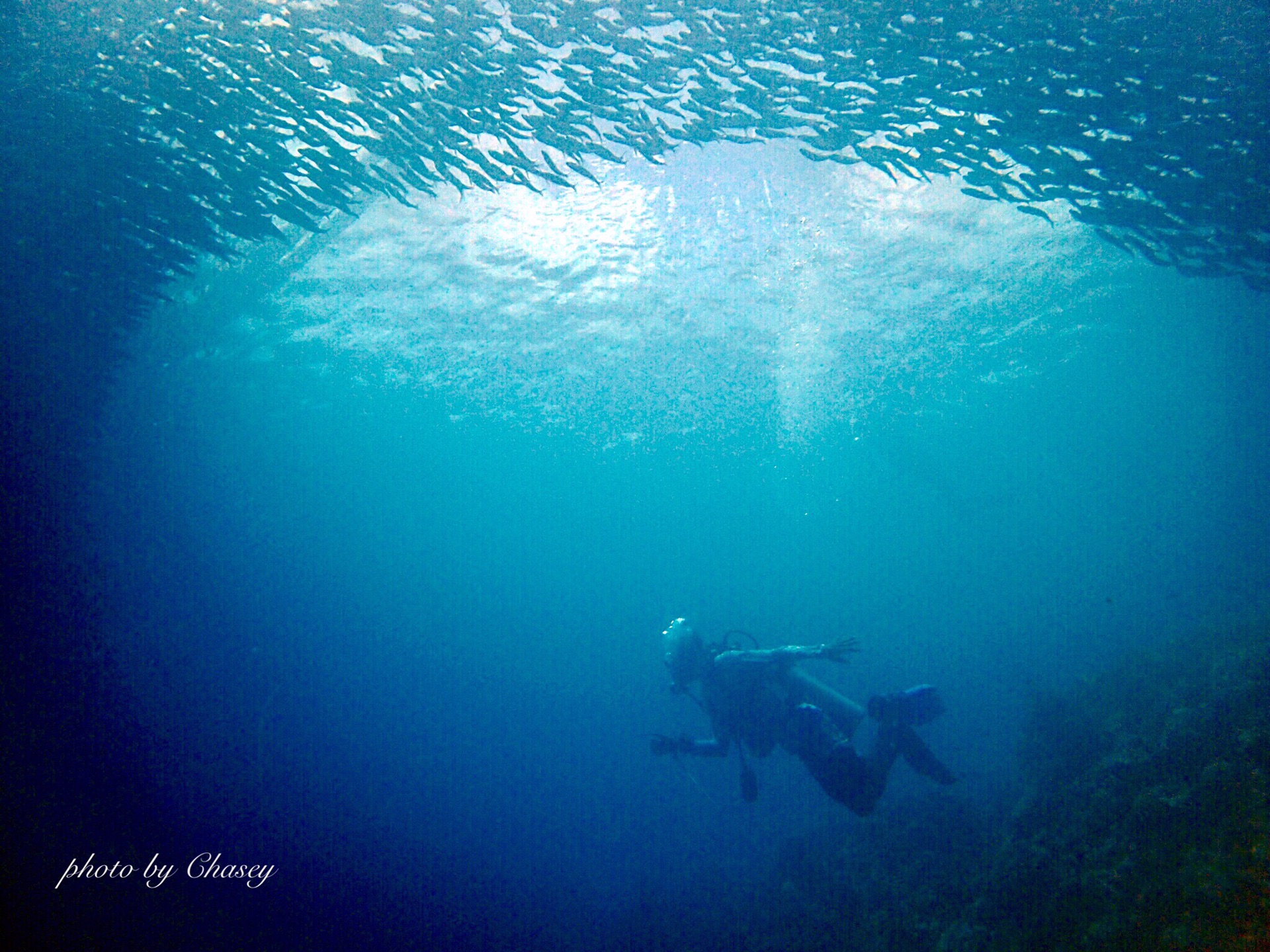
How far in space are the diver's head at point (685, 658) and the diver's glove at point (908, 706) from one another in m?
2.72

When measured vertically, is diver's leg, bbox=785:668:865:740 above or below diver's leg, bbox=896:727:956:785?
below

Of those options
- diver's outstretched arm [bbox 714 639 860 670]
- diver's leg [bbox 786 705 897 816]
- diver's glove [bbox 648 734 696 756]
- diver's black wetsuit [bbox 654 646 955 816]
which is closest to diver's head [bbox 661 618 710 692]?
diver's black wetsuit [bbox 654 646 955 816]

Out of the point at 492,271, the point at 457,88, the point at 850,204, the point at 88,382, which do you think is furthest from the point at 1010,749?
the point at 88,382

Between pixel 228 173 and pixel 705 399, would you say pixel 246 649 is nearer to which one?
pixel 705 399

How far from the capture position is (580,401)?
2528 centimetres

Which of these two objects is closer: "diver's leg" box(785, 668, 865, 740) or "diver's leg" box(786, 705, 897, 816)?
"diver's leg" box(786, 705, 897, 816)

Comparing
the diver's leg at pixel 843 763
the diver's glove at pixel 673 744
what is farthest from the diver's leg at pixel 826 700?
the diver's glove at pixel 673 744

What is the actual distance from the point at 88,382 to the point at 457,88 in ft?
30.5

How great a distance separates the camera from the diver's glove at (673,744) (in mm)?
7688

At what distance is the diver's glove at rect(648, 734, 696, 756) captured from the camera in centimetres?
769

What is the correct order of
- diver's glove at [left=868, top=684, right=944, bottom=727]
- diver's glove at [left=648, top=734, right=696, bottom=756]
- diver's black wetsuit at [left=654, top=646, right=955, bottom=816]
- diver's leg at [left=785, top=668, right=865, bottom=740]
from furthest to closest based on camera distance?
diver's glove at [left=648, top=734, right=696, bottom=756] < diver's leg at [left=785, top=668, right=865, bottom=740] < diver's black wetsuit at [left=654, top=646, right=955, bottom=816] < diver's glove at [left=868, top=684, right=944, bottom=727]

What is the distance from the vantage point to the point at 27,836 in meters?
10.9

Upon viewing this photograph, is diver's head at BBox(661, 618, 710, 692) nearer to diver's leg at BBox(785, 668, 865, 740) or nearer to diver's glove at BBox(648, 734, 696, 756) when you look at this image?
diver's glove at BBox(648, 734, 696, 756)

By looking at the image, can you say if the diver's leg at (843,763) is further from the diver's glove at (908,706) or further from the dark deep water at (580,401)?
the dark deep water at (580,401)
